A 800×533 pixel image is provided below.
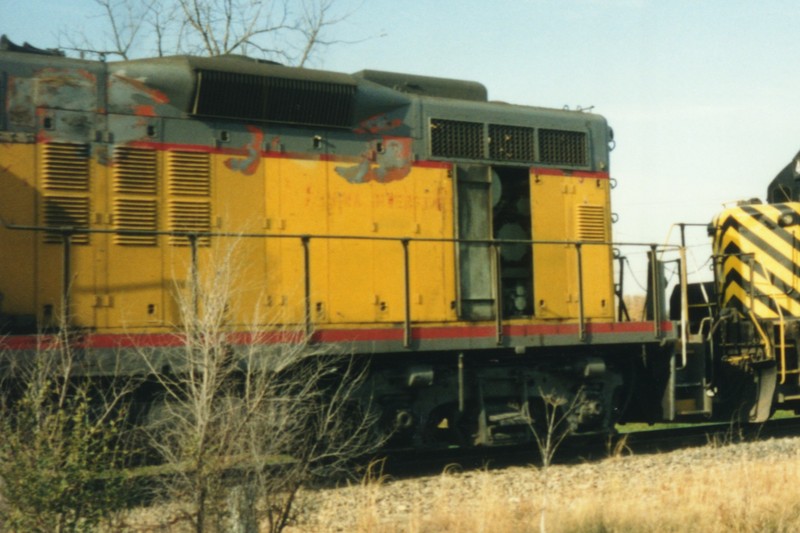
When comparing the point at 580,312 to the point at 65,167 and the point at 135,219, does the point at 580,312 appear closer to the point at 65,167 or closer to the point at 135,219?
the point at 135,219

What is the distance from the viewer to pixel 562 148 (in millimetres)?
11469

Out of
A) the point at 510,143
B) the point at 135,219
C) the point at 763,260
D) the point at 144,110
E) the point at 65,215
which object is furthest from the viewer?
the point at 763,260

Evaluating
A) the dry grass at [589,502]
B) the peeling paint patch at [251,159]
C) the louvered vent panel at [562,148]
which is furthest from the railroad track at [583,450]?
the louvered vent panel at [562,148]

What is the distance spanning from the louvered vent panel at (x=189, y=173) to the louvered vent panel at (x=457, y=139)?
2540 millimetres

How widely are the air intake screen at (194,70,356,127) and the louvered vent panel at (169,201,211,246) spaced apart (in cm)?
89

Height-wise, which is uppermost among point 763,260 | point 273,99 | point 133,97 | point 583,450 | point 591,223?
point 273,99

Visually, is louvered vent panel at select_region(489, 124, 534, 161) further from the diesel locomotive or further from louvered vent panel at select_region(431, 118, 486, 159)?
louvered vent panel at select_region(431, 118, 486, 159)

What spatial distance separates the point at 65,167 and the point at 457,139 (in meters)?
4.17

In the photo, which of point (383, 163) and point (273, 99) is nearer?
point (273, 99)

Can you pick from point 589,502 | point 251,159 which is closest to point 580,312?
point 589,502

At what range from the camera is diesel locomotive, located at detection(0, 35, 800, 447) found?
Answer: 337 inches

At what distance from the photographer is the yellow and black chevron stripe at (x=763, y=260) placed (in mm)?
12953

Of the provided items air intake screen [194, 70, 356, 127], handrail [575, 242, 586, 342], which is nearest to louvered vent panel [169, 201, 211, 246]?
air intake screen [194, 70, 356, 127]

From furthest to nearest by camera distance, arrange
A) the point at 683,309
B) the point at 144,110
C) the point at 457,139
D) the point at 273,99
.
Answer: the point at 683,309
the point at 457,139
the point at 273,99
the point at 144,110
